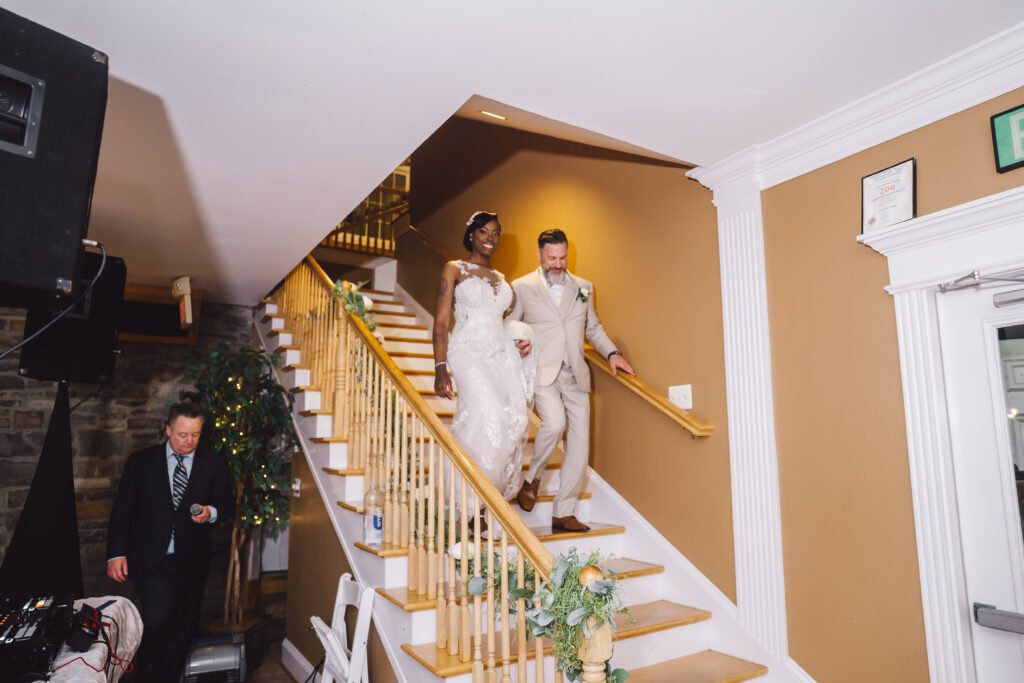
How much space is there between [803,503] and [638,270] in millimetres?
1610

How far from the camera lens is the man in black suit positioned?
11.4 feet

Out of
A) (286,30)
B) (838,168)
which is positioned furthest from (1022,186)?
(286,30)

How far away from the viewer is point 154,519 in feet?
11.6

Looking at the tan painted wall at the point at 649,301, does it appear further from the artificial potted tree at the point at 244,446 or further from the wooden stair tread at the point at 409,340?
the artificial potted tree at the point at 244,446

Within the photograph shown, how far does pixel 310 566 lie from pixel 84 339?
209cm

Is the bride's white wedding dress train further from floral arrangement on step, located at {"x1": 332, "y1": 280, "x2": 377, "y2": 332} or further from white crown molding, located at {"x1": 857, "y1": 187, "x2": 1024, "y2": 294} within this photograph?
white crown molding, located at {"x1": 857, "y1": 187, "x2": 1024, "y2": 294}

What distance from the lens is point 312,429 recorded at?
14.6 feet

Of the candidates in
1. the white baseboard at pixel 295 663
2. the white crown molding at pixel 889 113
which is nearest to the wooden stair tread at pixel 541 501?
the white baseboard at pixel 295 663

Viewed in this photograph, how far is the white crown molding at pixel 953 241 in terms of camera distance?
2252 millimetres

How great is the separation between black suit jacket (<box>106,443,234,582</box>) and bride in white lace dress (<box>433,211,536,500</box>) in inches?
65.4

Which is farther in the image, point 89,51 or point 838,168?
point 838,168

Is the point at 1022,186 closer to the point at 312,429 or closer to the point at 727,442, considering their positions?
the point at 727,442

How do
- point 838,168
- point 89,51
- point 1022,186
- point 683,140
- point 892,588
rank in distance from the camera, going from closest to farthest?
point 89,51
point 1022,186
point 892,588
point 838,168
point 683,140

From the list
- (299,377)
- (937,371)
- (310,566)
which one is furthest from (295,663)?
(937,371)
